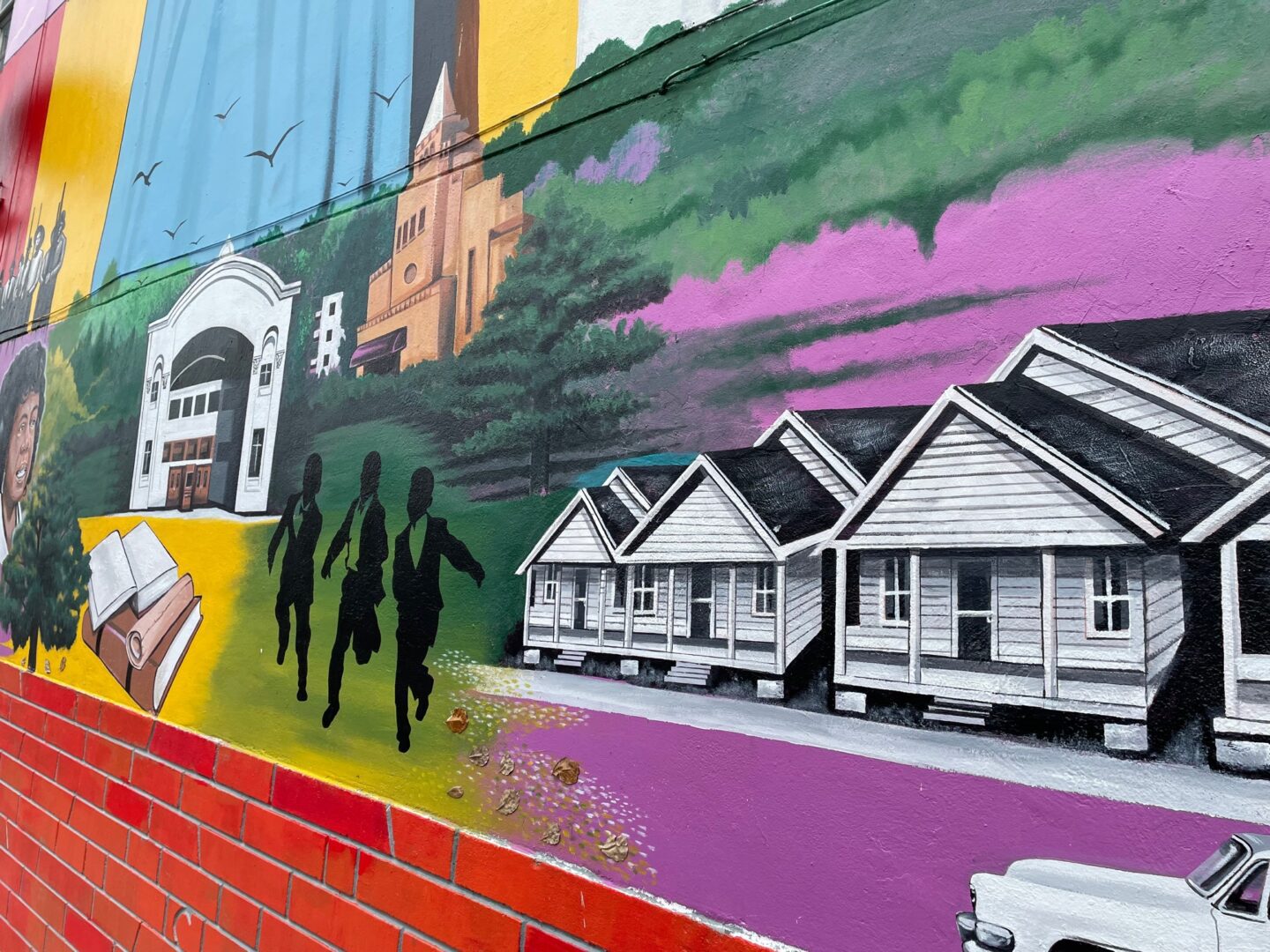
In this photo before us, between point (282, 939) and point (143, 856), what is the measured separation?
33.6 inches

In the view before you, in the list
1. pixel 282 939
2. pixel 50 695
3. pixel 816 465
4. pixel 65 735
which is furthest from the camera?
pixel 50 695

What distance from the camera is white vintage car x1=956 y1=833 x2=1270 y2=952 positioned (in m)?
0.88

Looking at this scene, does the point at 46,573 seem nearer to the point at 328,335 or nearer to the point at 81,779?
the point at 81,779

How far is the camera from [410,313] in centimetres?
196

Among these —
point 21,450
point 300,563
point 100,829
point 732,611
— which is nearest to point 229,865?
point 300,563

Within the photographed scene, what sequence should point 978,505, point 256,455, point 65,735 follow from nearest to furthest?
point 978,505 → point 256,455 → point 65,735

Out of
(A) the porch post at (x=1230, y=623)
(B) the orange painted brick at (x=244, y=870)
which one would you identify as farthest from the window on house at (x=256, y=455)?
(A) the porch post at (x=1230, y=623)

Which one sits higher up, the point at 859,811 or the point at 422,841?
the point at 859,811

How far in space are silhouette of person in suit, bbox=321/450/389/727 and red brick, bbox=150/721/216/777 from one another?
0.58 metres

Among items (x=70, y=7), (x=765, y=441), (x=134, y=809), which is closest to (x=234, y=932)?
(x=134, y=809)

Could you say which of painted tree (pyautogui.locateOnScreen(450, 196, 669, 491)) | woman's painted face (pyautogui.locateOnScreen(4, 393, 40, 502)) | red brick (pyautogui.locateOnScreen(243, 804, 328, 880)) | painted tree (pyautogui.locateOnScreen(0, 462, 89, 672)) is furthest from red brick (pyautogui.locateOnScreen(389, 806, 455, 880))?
woman's painted face (pyautogui.locateOnScreen(4, 393, 40, 502))

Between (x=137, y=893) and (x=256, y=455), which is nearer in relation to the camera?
(x=256, y=455)

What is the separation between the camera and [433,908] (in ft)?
5.35

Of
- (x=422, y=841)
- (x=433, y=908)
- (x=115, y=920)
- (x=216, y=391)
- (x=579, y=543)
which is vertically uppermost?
(x=216, y=391)
